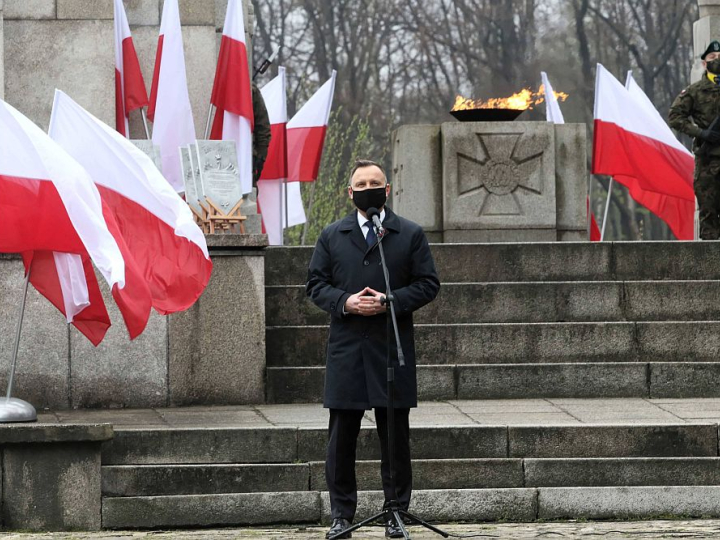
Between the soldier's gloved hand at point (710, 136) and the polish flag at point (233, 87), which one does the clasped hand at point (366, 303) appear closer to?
the polish flag at point (233, 87)

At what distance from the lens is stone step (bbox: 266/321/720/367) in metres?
12.3

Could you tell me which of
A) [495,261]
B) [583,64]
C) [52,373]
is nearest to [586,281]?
[495,261]

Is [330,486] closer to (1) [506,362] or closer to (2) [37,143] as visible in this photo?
(2) [37,143]

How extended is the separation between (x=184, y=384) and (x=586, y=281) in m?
3.72

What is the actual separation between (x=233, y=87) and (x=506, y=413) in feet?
17.8

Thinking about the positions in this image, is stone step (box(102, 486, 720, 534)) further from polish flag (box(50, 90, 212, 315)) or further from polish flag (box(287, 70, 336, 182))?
polish flag (box(287, 70, 336, 182))

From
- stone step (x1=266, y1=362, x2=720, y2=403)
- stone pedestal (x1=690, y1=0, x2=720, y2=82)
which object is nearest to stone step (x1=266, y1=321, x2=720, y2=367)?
stone step (x1=266, y1=362, x2=720, y2=403)

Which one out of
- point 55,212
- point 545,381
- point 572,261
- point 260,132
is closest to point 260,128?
point 260,132

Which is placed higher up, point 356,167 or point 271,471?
point 356,167

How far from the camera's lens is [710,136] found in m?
15.4

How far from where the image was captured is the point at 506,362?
1234 centimetres

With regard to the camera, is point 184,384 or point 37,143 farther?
point 184,384

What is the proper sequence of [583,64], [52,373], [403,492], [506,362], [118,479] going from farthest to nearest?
[583,64] < [506,362] < [52,373] < [118,479] < [403,492]

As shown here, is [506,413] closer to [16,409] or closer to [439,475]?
[439,475]
